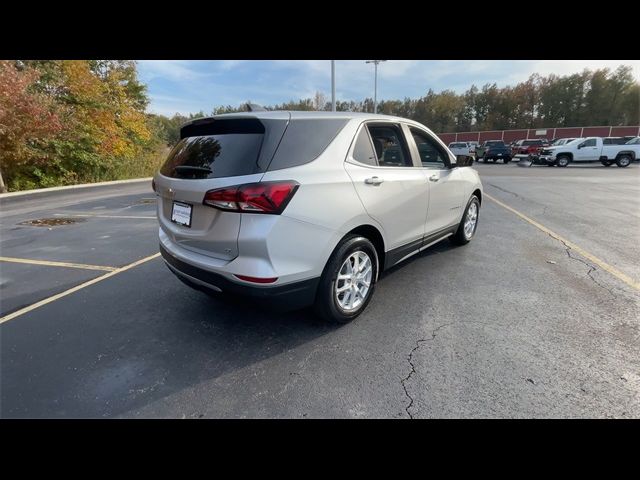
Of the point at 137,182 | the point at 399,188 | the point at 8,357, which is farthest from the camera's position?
the point at 137,182

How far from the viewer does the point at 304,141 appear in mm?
2512

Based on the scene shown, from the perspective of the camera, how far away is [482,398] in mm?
2129

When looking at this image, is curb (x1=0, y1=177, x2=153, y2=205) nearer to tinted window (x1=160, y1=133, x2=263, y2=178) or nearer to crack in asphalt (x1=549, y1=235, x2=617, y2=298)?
tinted window (x1=160, y1=133, x2=263, y2=178)

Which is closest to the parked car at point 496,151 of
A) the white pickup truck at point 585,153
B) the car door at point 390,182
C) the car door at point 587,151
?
the white pickup truck at point 585,153

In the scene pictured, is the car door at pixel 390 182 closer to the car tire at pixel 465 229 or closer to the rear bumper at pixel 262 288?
the rear bumper at pixel 262 288

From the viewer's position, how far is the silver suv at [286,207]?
7.48 ft

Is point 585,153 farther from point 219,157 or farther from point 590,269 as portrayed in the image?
point 219,157

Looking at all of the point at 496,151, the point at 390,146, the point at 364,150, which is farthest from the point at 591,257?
the point at 496,151

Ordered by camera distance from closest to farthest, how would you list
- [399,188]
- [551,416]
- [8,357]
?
[551,416]
[8,357]
[399,188]

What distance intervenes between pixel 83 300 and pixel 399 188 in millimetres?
3591
